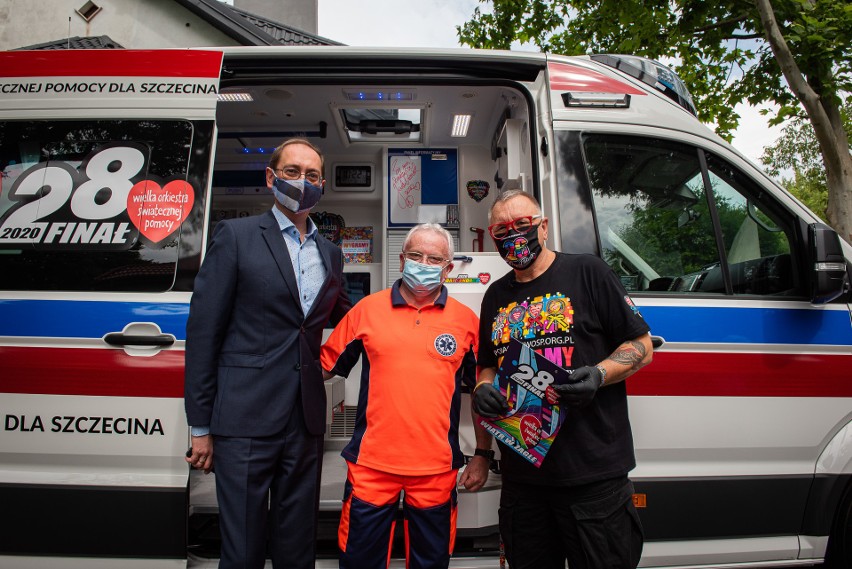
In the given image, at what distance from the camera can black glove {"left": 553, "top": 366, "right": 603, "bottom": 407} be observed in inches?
62.1

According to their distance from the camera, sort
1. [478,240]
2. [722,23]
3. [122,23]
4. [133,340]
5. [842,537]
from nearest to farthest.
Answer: [133,340] < [842,537] < [478,240] < [722,23] < [122,23]

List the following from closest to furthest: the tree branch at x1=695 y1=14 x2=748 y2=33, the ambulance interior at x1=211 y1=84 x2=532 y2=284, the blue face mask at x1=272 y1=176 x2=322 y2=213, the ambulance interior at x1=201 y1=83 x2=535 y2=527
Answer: the blue face mask at x1=272 y1=176 x2=322 y2=213, the ambulance interior at x1=201 y1=83 x2=535 y2=527, the ambulance interior at x1=211 y1=84 x2=532 y2=284, the tree branch at x1=695 y1=14 x2=748 y2=33

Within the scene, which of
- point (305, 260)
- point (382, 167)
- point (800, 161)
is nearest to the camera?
point (305, 260)

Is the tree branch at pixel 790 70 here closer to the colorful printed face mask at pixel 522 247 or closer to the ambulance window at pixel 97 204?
the colorful printed face mask at pixel 522 247

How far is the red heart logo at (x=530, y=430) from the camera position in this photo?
65.9 inches

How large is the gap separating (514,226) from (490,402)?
2.04ft

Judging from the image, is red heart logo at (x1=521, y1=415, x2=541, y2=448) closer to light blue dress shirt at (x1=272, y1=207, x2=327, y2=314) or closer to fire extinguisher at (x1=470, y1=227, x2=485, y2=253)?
light blue dress shirt at (x1=272, y1=207, x2=327, y2=314)

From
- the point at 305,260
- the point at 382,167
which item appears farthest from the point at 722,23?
the point at 305,260

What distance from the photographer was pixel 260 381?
5.87ft

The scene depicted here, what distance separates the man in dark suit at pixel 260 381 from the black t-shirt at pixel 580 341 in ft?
2.36

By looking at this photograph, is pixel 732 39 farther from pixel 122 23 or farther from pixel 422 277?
pixel 122 23

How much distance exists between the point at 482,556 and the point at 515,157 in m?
2.17

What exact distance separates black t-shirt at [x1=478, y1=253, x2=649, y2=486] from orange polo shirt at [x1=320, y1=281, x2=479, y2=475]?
8.4 inches

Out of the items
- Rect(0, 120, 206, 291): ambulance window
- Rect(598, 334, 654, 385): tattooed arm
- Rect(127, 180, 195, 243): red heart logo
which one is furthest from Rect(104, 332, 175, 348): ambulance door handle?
Rect(598, 334, 654, 385): tattooed arm
